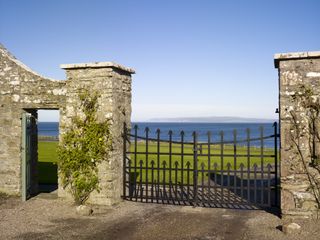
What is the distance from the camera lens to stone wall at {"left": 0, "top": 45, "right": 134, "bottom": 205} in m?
9.52

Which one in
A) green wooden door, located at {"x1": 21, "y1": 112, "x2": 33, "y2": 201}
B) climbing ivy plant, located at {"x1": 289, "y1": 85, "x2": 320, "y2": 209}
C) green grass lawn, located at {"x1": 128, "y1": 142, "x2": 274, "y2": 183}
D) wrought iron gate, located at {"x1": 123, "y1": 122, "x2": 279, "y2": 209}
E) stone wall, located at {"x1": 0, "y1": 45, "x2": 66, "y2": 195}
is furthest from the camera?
stone wall, located at {"x1": 0, "y1": 45, "x2": 66, "y2": 195}

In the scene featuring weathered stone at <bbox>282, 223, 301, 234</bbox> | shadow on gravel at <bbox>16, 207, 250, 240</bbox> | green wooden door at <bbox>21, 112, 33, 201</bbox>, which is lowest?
shadow on gravel at <bbox>16, 207, 250, 240</bbox>

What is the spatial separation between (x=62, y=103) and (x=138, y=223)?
4.14m

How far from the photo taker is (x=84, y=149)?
9578 mm

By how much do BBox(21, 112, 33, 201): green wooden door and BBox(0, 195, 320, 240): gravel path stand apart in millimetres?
494

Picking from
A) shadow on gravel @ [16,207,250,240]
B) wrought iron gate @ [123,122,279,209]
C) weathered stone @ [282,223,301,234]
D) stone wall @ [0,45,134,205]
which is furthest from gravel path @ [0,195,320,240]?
stone wall @ [0,45,134,205]

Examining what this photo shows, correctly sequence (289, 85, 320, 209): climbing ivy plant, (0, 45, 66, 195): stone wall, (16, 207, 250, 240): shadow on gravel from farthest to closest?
(0, 45, 66, 195): stone wall < (289, 85, 320, 209): climbing ivy plant < (16, 207, 250, 240): shadow on gravel

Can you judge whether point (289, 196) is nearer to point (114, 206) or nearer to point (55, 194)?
point (114, 206)

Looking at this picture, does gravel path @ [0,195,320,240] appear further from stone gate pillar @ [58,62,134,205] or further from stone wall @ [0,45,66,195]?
stone wall @ [0,45,66,195]

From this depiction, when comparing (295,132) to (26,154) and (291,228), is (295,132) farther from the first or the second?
(26,154)

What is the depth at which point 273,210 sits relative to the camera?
29.3ft

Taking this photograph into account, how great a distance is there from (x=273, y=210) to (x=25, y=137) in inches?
269

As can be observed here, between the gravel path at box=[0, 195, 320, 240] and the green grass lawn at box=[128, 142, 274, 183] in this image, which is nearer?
the gravel path at box=[0, 195, 320, 240]

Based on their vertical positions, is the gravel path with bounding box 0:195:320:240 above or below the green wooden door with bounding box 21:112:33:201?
below
